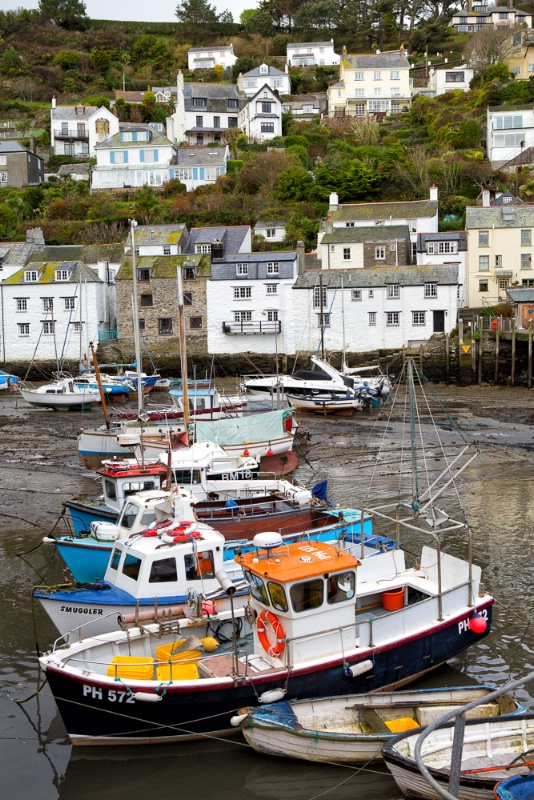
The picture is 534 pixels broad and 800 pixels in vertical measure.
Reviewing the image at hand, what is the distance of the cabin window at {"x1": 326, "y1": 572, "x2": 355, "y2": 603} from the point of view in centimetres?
1225

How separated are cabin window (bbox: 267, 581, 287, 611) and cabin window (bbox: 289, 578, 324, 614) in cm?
12

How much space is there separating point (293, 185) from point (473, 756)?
200ft

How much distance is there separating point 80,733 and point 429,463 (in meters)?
18.2

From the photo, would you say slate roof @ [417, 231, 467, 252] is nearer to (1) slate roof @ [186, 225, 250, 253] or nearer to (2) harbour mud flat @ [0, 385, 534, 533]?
(1) slate roof @ [186, 225, 250, 253]

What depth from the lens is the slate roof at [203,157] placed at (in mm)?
73812

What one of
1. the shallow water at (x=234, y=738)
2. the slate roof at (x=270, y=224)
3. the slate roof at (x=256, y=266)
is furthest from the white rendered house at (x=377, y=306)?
the shallow water at (x=234, y=738)

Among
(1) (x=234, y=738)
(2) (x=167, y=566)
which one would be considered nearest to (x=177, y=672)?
(1) (x=234, y=738)

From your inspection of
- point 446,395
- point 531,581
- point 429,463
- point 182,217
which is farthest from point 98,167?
point 531,581

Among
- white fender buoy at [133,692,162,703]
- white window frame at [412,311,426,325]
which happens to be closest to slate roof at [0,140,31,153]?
white window frame at [412,311,426,325]

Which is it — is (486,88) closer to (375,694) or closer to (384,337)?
(384,337)

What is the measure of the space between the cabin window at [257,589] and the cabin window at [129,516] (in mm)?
3526

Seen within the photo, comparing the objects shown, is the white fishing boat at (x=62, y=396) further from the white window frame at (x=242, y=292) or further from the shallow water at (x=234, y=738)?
the white window frame at (x=242, y=292)

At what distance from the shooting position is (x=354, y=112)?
8850 centimetres

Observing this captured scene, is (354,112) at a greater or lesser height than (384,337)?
greater
